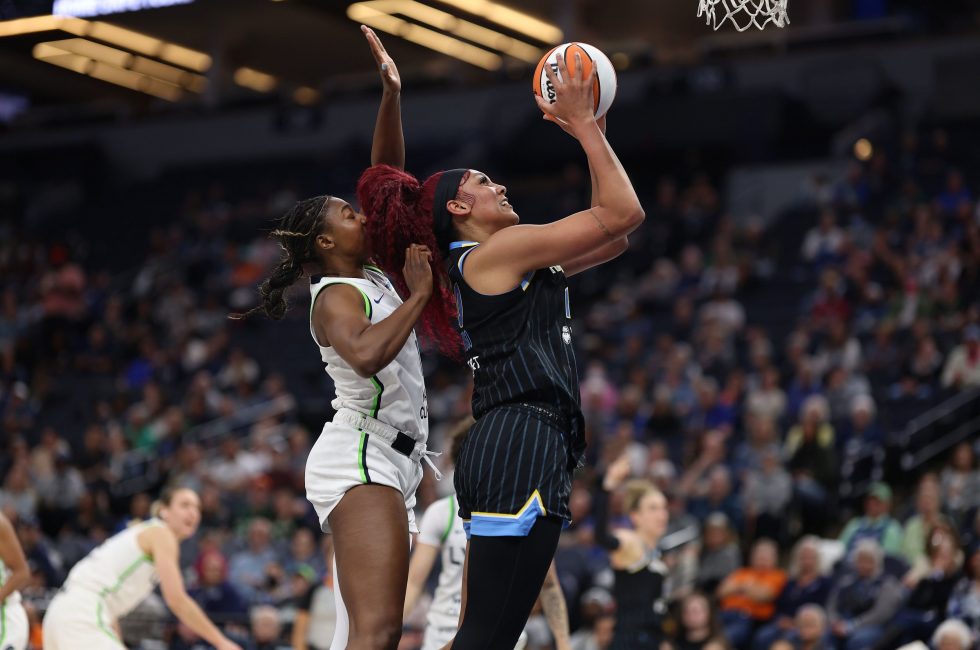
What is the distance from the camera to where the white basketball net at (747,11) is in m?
5.91

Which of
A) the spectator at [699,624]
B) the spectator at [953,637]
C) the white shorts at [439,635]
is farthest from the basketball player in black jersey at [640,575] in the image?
the spectator at [953,637]

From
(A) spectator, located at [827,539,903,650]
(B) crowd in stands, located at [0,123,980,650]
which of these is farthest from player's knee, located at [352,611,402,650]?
(A) spectator, located at [827,539,903,650]

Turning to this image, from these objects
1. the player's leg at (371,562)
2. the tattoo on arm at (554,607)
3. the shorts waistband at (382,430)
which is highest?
the shorts waistband at (382,430)

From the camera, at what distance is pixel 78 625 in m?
7.12

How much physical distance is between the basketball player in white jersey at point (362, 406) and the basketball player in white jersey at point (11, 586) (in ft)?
7.99

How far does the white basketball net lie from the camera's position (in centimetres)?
591

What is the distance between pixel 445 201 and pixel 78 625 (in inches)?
142

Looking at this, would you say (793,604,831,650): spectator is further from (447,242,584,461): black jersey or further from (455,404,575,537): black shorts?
(455,404,575,537): black shorts

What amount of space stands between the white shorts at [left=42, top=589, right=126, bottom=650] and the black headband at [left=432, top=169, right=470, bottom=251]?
3387 mm

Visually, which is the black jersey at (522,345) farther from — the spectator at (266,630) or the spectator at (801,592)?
the spectator at (801,592)

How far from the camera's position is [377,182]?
5.20 metres

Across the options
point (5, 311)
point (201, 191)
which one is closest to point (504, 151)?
point (201, 191)

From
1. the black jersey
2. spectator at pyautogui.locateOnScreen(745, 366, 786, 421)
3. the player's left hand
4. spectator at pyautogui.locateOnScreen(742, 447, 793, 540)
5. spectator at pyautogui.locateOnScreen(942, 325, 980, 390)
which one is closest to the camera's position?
the black jersey

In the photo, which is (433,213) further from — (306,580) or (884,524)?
(884,524)
